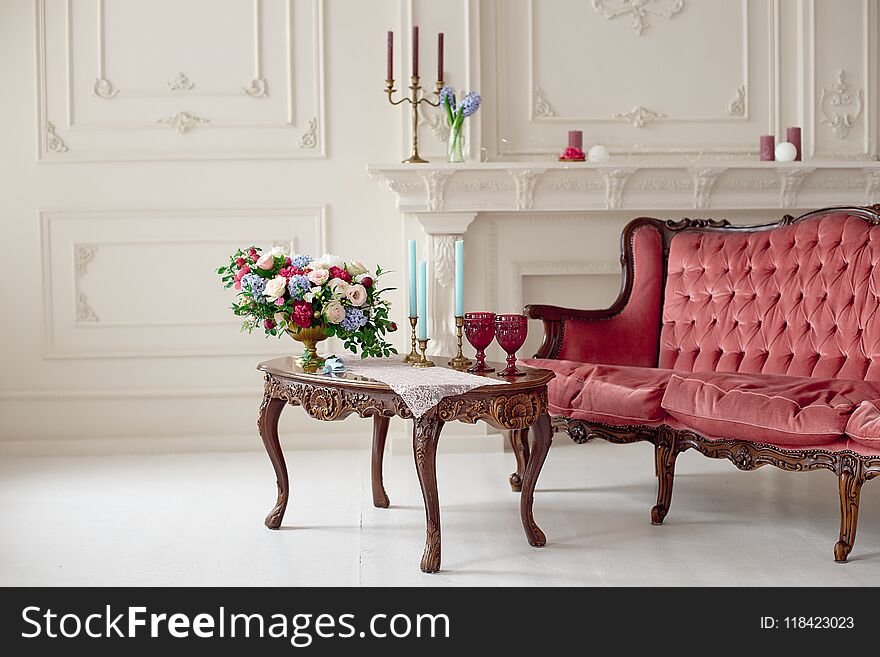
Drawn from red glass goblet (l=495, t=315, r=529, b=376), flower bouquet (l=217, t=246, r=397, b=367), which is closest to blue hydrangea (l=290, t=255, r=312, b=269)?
flower bouquet (l=217, t=246, r=397, b=367)

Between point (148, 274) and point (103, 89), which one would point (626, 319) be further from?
point (103, 89)

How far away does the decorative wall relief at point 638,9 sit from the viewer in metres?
4.41

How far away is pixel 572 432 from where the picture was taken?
125 inches

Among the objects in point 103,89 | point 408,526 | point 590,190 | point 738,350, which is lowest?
point 408,526

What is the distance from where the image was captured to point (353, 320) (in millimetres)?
2723

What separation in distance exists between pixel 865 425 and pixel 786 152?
208 centimetres

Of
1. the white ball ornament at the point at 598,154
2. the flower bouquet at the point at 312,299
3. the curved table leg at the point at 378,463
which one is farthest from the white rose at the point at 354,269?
the white ball ornament at the point at 598,154

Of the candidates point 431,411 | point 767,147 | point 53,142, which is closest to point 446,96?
point 767,147

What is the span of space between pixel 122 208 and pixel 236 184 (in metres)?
0.52

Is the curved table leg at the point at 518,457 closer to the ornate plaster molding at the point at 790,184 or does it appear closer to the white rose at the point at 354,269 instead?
the white rose at the point at 354,269

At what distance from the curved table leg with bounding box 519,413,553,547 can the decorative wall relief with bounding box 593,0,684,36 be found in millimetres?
2432

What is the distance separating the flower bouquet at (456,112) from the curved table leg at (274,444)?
5.56ft

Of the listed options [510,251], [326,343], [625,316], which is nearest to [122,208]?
[326,343]

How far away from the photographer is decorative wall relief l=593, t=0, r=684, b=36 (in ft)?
14.5
